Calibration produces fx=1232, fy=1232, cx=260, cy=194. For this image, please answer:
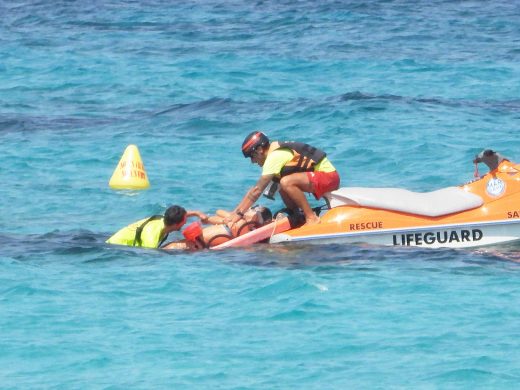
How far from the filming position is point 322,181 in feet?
41.3

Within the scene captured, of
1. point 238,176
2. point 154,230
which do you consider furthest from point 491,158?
point 238,176

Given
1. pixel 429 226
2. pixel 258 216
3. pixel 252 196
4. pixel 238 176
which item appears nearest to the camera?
pixel 429 226

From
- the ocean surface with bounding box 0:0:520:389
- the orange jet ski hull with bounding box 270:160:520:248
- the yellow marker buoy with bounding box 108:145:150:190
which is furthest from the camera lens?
the yellow marker buoy with bounding box 108:145:150:190

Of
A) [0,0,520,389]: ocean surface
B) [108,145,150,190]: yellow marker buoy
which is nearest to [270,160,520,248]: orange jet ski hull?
[0,0,520,389]: ocean surface

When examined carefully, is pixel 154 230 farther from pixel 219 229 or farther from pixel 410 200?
pixel 410 200

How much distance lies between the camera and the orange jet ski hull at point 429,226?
12312mm

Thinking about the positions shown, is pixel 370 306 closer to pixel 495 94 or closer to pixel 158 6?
pixel 495 94

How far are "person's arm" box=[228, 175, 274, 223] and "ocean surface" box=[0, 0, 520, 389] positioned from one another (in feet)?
1.76

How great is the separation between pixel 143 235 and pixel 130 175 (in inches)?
136

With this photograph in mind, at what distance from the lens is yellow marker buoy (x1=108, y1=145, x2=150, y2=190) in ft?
52.9

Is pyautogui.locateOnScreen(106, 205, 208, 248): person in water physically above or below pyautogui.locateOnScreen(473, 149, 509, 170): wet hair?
below

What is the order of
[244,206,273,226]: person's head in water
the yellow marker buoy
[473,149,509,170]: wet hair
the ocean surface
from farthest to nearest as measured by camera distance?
the yellow marker buoy → [244,206,273,226]: person's head in water → [473,149,509,170]: wet hair → the ocean surface

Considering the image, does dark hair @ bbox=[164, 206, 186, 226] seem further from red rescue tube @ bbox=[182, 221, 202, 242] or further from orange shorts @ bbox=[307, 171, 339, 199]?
orange shorts @ bbox=[307, 171, 339, 199]

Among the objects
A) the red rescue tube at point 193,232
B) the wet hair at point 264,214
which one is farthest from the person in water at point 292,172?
the red rescue tube at point 193,232
